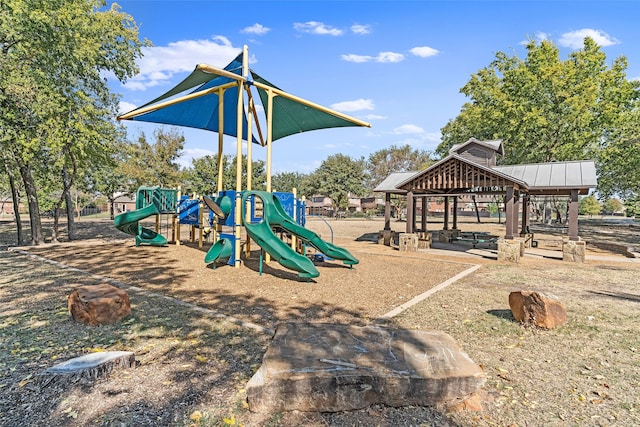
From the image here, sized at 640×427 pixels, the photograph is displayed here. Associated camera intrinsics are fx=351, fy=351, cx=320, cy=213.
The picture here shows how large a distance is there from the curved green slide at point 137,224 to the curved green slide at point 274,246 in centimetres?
609

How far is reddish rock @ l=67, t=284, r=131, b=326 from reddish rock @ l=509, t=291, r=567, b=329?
20.5 feet

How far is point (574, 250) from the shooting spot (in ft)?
41.6

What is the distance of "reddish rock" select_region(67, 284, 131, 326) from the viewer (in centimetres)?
519

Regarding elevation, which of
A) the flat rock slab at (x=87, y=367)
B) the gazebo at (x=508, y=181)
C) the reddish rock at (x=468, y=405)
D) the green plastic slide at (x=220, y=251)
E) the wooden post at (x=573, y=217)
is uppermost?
the gazebo at (x=508, y=181)

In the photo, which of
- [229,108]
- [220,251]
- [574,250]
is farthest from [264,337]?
[574,250]

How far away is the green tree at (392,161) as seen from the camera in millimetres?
72688

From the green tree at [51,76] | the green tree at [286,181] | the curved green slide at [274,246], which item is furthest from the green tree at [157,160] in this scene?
the green tree at [286,181]

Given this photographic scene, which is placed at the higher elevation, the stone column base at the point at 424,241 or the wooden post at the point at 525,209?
the wooden post at the point at 525,209

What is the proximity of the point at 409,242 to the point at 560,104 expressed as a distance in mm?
18644

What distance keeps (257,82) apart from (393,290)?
7.44 metres

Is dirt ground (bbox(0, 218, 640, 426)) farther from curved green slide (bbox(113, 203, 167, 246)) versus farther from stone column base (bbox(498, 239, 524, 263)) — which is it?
curved green slide (bbox(113, 203, 167, 246))

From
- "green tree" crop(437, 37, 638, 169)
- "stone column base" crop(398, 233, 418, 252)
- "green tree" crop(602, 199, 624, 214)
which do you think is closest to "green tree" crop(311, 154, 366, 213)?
"green tree" crop(437, 37, 638, 169)

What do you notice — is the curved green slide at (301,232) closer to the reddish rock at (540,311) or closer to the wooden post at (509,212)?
the reddish rock at (540,311)

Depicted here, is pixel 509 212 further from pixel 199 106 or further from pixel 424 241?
pixel 199 106
